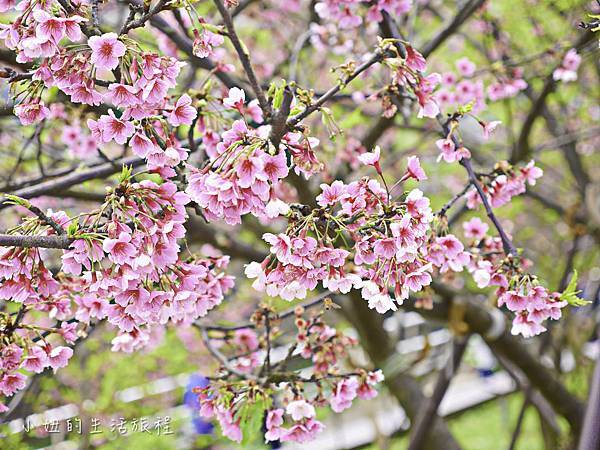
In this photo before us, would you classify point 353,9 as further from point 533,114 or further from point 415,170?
point 533,114

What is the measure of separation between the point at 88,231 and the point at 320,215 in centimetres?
45

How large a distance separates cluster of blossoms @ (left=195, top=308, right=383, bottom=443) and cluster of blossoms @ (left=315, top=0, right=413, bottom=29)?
1.00 meters

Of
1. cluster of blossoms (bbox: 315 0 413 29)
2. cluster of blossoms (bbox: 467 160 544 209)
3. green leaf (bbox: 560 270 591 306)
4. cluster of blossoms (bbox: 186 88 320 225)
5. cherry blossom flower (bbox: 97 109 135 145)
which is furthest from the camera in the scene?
cluster of blossoms (bbox: 315 0 413 29)

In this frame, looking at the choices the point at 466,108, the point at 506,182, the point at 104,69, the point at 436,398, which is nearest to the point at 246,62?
the point at 104,69

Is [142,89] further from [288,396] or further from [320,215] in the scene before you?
[288,396]

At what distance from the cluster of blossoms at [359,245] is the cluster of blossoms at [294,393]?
15.4 inches

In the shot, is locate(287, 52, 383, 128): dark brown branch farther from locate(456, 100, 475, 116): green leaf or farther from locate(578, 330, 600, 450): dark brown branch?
locate(578, 330, 600, 450): dark brown branch

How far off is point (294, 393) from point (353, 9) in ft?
4.46

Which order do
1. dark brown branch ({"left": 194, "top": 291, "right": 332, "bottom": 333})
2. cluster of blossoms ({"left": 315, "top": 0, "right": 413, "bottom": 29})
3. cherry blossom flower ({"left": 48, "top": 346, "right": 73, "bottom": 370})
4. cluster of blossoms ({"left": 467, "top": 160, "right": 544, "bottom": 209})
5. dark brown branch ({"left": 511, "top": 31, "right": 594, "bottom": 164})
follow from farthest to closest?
dark brown branch ({"left": 511, "top": 31, "right": 594, "bottom": 164}), cluster of blossoms ({"left": 315, "top": 0, "right": 413, "bottom": 29}), dark brown branch ({"left": 194, "top": 291, "right": 332, "bottom": 333}), cluster of blossoms ({"left": 467, "top": 160, "right": 544, "bottom": 209}), cherry blossom flower ({"left": 48, "top": 346, "right": 73, "bottom": 370})

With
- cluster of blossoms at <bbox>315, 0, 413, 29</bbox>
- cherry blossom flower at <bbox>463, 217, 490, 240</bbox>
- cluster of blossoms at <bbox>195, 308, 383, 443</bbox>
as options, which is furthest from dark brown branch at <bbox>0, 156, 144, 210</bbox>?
cherry blossom flower at <bbox>463, 217, 490, 240</bbox>

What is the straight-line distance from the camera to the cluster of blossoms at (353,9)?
2006 mm

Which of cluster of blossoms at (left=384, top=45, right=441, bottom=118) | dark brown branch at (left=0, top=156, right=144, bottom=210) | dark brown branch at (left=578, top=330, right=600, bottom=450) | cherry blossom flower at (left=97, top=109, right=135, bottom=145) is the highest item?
dark brown branch at (left=0, top=156, right=144, bottom=210)

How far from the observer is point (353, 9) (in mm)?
2199

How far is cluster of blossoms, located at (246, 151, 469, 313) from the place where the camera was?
1.19 m
